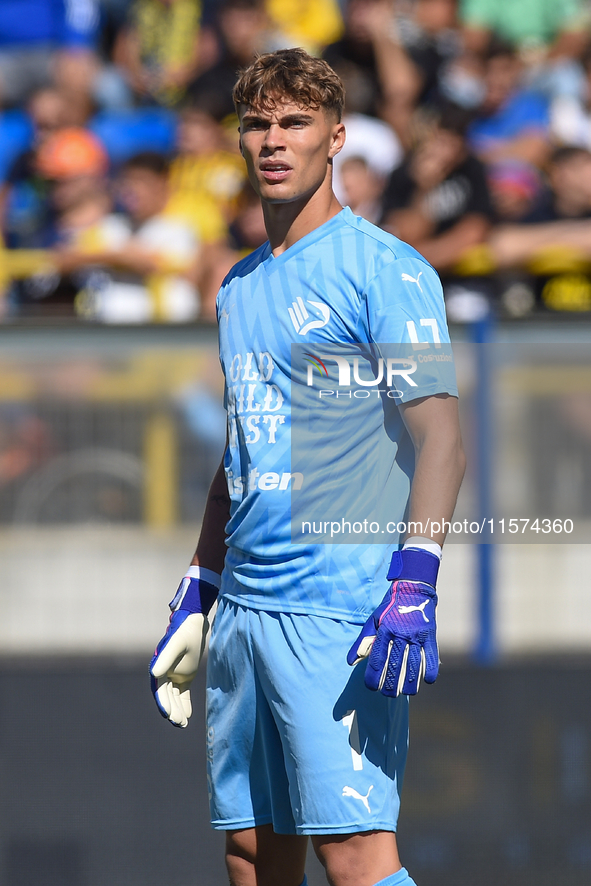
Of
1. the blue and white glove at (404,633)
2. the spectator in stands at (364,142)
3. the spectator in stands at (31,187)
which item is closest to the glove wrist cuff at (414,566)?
the blue and white glove at (404,633)

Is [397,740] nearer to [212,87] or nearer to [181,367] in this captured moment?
[181,367]

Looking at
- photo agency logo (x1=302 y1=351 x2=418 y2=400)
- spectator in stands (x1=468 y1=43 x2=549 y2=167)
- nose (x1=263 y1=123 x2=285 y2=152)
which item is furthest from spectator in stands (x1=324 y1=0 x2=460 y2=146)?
photo agency logo (x1=302 y1=351 x2=418 y2=400)

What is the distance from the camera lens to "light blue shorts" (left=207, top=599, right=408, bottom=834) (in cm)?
178

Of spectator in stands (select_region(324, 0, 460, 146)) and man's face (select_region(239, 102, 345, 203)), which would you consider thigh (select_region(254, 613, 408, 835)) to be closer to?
man's face (select_region(239, 102, 345, 203))

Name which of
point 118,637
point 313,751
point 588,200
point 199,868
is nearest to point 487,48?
point 588,200

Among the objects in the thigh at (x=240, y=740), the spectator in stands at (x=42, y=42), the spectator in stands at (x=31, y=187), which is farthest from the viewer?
the spectator in stands at (x=42, y=42)

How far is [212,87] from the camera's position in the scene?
6.65 m

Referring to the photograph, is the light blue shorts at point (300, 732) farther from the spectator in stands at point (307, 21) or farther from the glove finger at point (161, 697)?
the spectator in stands at point (307, 21)

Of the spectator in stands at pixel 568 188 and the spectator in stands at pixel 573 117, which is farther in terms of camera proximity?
the spectator in stands at pixel 573 117

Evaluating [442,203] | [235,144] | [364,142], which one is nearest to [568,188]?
[442,203]

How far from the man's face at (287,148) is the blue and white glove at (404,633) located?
67cm

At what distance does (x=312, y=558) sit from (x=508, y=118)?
5285 mm

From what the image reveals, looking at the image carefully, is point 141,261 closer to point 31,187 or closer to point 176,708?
point 31,187

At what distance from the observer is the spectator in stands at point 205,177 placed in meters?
6.25
